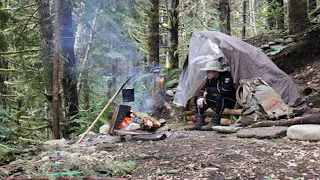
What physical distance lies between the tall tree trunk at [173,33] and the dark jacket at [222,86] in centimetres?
394

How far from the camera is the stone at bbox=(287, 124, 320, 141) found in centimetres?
412

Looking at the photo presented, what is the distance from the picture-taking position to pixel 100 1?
301 inches

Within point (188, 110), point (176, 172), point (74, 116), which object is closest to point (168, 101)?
point (188, 110)

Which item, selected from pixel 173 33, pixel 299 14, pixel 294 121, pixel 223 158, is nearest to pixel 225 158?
pixel 223 158

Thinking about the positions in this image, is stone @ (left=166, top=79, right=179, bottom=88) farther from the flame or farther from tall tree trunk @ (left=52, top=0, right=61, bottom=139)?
tall tree trunk @ (left=52, top=0, right=61, bottom=139)

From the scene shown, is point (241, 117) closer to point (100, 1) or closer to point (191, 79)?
point (191, 79)

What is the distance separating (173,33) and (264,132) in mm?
6290

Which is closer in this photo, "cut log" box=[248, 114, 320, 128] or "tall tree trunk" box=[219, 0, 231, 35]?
"cut log" box=[248, 114, 320, 128]

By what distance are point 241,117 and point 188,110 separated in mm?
1856

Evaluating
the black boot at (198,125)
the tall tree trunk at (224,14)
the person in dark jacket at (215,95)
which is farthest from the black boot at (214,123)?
the tall tree trunk at (224,14)

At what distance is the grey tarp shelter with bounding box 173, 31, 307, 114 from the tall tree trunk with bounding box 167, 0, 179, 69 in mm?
2587

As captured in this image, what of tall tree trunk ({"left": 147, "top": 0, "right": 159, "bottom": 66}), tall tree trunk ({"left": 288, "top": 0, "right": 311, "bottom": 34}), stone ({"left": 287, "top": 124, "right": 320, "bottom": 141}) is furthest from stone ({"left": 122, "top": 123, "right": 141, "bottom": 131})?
tall tree trunk ({"left": 288, "top": 0, "right": 311, "bottom": 34})

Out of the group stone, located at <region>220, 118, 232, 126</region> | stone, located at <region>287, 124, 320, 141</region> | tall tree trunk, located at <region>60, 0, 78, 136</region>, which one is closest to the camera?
stone, located at <region>287, 124, 320, 141</region>

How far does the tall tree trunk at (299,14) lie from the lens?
8.19 metres
